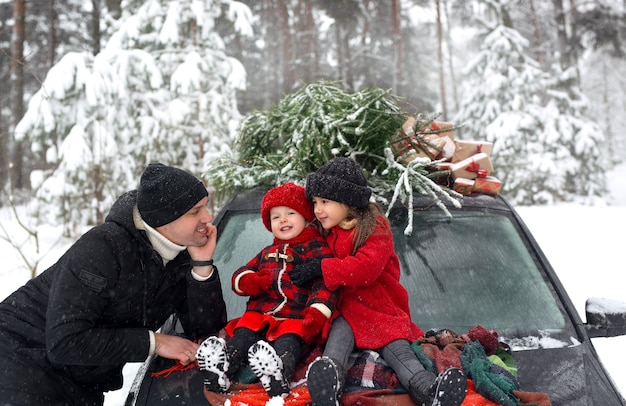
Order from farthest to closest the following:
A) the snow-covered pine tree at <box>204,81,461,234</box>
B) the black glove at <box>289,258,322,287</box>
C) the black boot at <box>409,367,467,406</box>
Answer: the snow-covered pine tree at <box>204,81,461,234</box>, the black glove at <box>289,258,322,287</box>, the black boot at <box>409,367,467,406</box>

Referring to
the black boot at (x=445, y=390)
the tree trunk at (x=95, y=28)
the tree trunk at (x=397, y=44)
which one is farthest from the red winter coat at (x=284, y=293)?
the tree trunk at (x=95, y=28)

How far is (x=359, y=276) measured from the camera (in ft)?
7.68

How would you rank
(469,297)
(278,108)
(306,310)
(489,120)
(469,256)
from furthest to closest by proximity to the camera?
1. (489,120)
2. (278,108)
3. (469,256)
4. (469,297)
5. (306,310)

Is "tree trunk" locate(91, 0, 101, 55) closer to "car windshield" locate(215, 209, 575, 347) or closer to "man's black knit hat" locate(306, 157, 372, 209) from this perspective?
"car windshield" locate(215, 209, 575, 347)

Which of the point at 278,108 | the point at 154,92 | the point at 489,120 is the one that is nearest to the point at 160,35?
the point at 154,92

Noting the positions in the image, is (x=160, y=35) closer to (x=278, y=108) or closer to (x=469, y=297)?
(x=278, y=108)

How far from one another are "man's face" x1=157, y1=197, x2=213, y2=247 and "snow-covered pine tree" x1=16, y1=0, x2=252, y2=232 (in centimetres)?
733

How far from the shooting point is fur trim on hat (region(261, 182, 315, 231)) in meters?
2.62

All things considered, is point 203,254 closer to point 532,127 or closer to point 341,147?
point 341,147

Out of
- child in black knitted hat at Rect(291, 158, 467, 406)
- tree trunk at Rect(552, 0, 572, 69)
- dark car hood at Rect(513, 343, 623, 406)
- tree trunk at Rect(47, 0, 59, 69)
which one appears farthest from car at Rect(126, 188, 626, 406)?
tree trunk at Rect(47, 0, 59, 69)

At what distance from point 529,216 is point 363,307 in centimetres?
975

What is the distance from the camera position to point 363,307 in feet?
7.86

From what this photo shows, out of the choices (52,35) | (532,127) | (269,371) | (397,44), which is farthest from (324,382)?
(52,35)

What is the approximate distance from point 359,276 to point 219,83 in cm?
954
